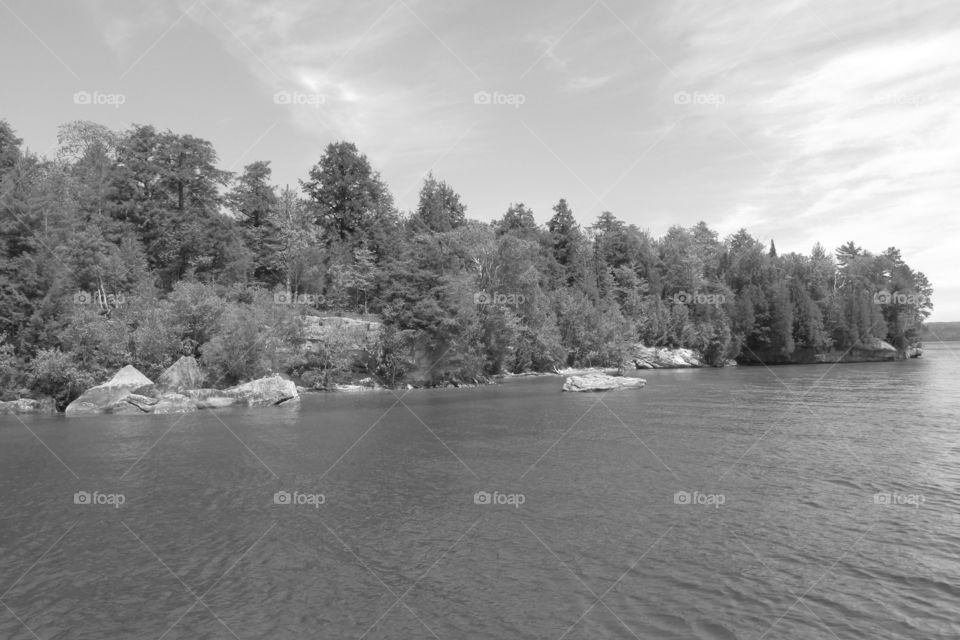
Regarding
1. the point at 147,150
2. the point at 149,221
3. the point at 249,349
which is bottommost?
the point at 249,349

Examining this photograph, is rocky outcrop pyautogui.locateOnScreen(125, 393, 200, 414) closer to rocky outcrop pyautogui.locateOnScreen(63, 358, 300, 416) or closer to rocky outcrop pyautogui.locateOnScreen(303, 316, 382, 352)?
rocky outcrop pyautogui.locateOnScreen(63, 358, 300, 416)

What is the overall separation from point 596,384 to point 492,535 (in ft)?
139

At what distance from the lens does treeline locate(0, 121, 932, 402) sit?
47594 mm

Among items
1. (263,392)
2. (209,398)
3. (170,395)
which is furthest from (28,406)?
(263,392)

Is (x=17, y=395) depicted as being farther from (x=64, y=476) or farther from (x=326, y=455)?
(x=326, y=455)

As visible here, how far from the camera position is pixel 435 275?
65.4 meters

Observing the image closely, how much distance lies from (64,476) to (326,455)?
32.6ft

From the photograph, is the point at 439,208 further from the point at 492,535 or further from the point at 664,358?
the point at 492,535

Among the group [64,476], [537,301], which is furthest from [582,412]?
[537,301]

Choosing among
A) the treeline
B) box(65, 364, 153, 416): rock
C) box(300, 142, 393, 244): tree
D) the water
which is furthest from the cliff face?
box(65, 364, 153, 416): rock

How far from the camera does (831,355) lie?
106 m

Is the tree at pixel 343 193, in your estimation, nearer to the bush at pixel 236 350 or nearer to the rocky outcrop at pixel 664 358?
the bush at pixel 236 350

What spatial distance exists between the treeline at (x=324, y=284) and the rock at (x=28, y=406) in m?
1.14

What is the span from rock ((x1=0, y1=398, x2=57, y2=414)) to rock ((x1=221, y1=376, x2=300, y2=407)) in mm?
12620
